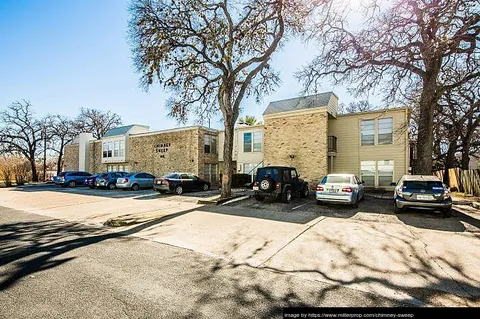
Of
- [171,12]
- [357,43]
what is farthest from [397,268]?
[171,12]

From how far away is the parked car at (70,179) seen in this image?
78.6 ft

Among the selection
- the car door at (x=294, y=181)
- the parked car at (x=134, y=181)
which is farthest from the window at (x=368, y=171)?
the parked car at (x=134, y=181)

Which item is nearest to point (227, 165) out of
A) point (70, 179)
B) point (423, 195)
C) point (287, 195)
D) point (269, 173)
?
point (269, 173)

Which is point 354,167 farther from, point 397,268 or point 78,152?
point 78,152

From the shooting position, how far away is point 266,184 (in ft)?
36.9

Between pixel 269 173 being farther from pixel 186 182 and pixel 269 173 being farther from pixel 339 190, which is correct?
pixel 186 182

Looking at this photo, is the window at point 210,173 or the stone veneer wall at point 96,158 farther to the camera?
the stone veneer wall at point 96,158

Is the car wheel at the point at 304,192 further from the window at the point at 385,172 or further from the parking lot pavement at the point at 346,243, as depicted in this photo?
the window at the point at 385,172

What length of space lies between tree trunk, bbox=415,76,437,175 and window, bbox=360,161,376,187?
13.7 feet

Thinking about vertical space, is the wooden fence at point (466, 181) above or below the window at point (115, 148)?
below

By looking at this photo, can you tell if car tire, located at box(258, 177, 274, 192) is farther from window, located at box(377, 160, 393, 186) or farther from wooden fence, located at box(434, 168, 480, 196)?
wooden fence, located at box(434, 168, 480, 196)

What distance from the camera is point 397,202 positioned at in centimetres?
873

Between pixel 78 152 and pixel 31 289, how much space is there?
3663 centimetres

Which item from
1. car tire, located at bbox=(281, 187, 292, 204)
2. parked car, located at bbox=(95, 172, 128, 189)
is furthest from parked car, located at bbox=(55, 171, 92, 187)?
car tire, located at bbox=(281, 187, 292, 204)
